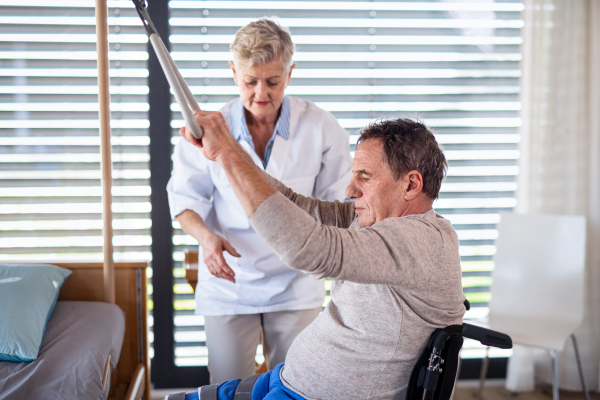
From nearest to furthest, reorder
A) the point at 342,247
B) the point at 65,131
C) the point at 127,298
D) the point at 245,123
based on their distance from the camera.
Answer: the point at 342,247 < the point at 245,123 < the point at 127,298 < the point at 65,131

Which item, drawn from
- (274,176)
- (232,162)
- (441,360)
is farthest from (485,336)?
(274,176)

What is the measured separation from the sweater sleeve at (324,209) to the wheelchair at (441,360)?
42 centimetres

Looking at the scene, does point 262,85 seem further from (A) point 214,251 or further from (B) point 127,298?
(B) point 127,298

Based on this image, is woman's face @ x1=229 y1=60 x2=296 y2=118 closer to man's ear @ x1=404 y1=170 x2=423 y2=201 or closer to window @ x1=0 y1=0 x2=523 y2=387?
man's ear @ x1=404 y1=170 x2=423 y2=201

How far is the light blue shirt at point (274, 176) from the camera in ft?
5.38

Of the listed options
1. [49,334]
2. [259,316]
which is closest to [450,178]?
[259,316]

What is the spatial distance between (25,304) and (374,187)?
123cm

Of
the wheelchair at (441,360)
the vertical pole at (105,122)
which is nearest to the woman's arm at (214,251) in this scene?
the vertical pole at (105,122)

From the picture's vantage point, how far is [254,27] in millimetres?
1462

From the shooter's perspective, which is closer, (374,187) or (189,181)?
(374,187)

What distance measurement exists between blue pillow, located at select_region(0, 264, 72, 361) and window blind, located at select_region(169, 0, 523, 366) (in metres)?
0.80

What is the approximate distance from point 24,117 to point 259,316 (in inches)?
61.4

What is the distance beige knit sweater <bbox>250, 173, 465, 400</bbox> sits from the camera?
2.60ft

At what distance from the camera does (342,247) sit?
0.81 m
